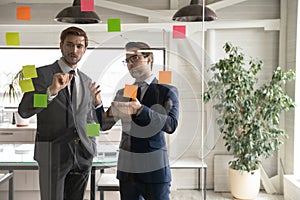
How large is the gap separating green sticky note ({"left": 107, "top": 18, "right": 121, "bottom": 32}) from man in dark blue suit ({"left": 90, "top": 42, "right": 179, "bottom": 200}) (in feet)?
0.25

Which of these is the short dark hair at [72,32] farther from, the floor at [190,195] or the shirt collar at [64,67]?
the floor at [190,195]

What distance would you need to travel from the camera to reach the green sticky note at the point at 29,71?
1566 mm

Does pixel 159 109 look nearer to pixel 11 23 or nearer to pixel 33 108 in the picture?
pixel 33 108

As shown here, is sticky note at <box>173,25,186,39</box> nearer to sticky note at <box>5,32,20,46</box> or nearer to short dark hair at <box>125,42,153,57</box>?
A: short dark hair at <box>125,42,153,57</box>

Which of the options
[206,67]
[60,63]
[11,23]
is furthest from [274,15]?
[11,23]

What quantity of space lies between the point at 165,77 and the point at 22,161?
2.22 feet

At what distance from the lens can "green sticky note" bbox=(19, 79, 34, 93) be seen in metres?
1.57

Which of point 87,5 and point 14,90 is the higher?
point 87,5

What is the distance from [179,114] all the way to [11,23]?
2.52ft

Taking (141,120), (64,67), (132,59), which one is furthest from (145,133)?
(64,67)

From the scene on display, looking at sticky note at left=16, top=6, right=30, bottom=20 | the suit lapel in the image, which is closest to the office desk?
the suit lapel

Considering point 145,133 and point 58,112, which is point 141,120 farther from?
point 58,112

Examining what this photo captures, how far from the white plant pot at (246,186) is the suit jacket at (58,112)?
34.1 inches

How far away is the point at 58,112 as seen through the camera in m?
1.56
